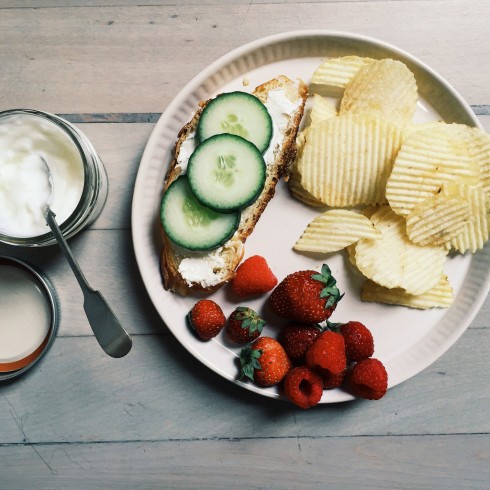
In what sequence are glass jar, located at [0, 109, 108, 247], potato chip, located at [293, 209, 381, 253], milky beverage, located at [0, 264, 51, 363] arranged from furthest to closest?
milky beverage, located at [0, 264, 51, 363]
potato chip, located at [293, 209, 381, 253]
glass jar, located at [0, 109, 108, 247]

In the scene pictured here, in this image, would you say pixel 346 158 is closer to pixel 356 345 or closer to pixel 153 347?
pixel 356 345

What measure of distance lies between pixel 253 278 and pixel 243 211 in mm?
179

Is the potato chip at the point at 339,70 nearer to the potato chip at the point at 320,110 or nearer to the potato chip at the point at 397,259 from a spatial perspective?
the potato chip at the point at 320,110

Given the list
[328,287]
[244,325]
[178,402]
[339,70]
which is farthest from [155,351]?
[339,70]

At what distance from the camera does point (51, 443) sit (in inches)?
56.4

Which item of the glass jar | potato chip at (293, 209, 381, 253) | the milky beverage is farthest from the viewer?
the milky beverage

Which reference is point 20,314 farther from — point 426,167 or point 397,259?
point 426,167

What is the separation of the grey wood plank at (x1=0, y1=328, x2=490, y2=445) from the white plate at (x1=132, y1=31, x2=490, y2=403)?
0.11 metres

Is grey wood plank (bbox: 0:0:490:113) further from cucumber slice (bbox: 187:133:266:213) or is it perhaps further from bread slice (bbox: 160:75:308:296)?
cucumber slice (bbox: 187:133:266:213)

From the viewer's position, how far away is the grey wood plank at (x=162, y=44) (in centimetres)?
141

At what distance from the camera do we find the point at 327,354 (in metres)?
1.22

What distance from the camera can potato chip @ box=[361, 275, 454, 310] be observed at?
1.34 m

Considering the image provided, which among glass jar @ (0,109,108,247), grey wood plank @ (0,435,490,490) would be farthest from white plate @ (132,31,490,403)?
grey wood plank @ (0,435,490,490)

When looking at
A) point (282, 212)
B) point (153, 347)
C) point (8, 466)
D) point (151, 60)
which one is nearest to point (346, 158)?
point (282, 212)
